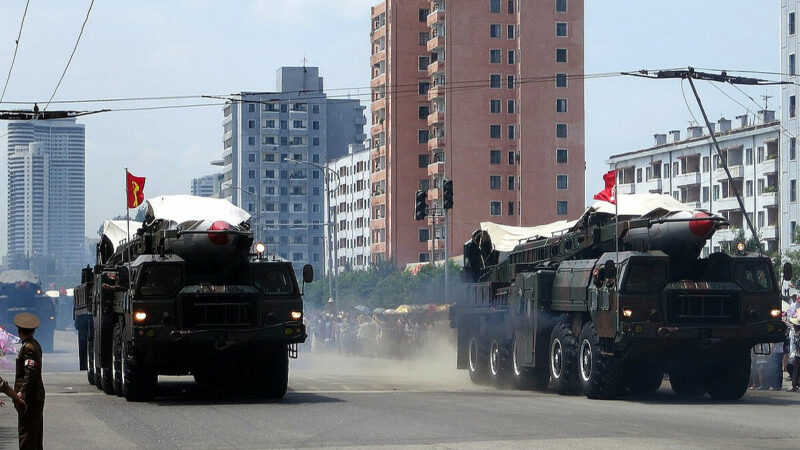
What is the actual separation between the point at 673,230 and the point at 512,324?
5005 millimetres

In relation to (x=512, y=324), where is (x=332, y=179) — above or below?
above

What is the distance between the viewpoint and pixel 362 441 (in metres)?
15.8

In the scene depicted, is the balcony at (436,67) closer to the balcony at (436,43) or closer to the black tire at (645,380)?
the balcony at (436,43)

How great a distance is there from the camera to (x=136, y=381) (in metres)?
23.3

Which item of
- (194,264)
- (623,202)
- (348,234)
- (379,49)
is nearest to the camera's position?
(194,264)

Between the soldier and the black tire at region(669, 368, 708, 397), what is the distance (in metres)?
14.5

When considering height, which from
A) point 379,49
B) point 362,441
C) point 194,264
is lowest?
point 362,441

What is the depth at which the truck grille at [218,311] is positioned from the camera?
2288 cm

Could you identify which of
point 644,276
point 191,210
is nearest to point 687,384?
point 644,276

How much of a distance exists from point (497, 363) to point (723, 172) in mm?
85966

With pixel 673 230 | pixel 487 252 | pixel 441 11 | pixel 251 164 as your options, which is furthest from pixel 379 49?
pixel 673 230

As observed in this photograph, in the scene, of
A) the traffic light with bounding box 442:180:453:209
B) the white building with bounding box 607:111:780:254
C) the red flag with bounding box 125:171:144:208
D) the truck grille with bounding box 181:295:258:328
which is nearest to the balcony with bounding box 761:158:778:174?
the white building with bounding box 607:111:780:254

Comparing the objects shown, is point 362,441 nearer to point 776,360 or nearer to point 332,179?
point 776,360

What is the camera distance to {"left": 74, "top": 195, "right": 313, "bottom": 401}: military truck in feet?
74.8
